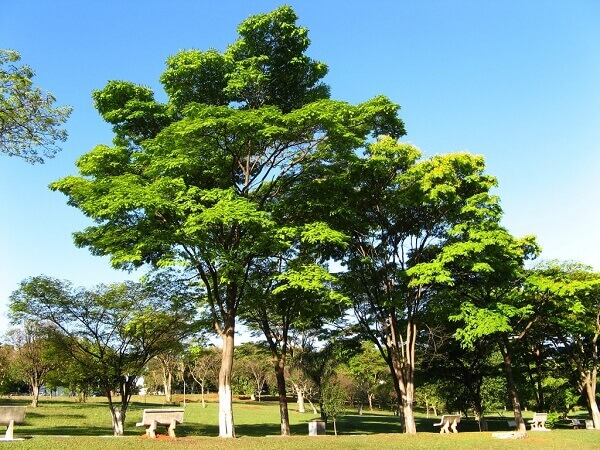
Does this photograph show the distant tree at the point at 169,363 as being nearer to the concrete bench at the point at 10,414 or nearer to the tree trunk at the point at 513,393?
the concrete bench at the point at 10,414

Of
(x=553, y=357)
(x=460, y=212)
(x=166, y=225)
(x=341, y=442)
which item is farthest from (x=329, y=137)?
(x=553, y=357)

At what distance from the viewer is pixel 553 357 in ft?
121

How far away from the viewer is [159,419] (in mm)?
16609

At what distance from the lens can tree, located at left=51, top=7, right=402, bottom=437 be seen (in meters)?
16.7

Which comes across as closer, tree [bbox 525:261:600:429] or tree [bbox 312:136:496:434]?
tree [bbox 312:136:496:434]

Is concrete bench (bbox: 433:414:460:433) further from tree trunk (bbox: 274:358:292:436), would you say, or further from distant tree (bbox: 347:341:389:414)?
distant tree (bbox: 347:341:389:414)

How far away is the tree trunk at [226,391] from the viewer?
17.8 meters

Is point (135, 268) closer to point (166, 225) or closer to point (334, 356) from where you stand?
point (166, 225)

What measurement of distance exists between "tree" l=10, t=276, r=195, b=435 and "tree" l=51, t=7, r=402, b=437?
399 cm

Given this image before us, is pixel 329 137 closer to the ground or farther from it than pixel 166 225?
farther from it

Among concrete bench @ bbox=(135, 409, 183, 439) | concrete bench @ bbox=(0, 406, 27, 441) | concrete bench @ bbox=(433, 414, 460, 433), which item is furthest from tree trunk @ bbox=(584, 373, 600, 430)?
concrete bench @ bbox=(0, 406, 27, 441)

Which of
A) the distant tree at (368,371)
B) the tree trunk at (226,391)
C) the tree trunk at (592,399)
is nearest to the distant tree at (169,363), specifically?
the tree trunk at (226,391)

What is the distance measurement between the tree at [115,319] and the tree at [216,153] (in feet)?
13.1

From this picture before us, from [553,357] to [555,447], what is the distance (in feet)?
67.9
